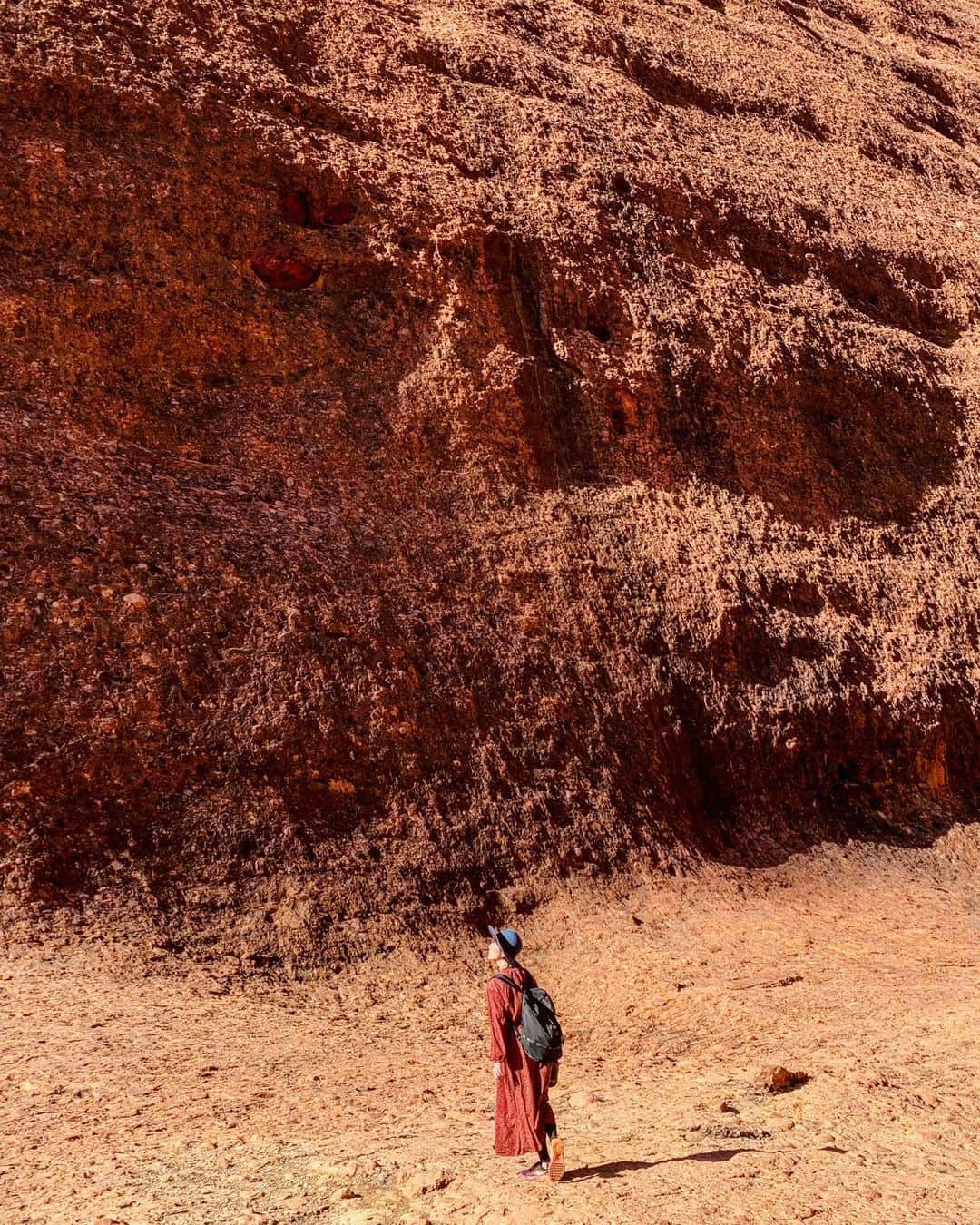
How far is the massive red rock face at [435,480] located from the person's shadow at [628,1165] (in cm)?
293

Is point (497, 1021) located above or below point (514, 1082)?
above

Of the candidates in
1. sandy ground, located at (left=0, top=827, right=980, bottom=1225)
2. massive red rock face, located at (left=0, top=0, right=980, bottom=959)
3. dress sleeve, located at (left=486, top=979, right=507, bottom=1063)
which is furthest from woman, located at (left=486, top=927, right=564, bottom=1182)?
massive red rock face, located at (left=0, top=0, right=980, bottom=959)

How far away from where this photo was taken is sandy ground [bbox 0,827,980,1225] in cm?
454

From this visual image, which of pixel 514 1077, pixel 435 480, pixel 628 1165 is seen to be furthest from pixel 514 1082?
pixel 435 480

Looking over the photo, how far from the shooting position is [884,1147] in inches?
200

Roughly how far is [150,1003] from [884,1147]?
366 centimetres

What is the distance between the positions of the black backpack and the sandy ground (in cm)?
48

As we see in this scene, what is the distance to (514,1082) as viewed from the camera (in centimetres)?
482

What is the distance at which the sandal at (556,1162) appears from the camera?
463 centimetres

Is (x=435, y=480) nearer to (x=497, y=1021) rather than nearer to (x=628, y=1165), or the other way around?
(x=497, y=1021)

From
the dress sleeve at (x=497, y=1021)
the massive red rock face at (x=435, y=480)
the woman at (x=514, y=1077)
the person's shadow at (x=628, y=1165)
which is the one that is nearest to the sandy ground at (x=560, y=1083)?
the person's shadow at (x=628, y=1165)

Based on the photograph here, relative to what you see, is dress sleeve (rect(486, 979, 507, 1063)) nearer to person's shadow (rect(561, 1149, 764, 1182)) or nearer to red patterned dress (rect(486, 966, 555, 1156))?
red patterned dress (rect(486, 966, 555, 1156))

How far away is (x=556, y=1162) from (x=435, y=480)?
6.51m

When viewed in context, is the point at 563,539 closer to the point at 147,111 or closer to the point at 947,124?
the point at 147,111
